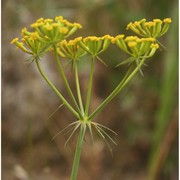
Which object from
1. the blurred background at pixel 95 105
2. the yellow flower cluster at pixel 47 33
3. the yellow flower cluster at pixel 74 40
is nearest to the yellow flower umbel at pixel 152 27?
the yellow flower cluster at pixel 74 40

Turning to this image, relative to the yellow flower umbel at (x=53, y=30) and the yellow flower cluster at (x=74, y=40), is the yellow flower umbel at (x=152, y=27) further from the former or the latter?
the yellow flower umbel at (x=53, y=30)

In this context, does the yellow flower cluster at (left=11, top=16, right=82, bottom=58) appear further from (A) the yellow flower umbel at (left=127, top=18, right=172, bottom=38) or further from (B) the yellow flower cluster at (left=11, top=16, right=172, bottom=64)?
(A) the yellow flower umbel at (left=127, top=18, right=172, bottom=38)

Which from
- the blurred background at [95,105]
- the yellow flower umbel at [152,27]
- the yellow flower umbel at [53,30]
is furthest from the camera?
the blurred background at [95,105]

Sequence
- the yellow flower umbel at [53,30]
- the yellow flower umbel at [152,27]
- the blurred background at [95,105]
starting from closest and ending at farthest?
the yellow flower umbel at [53,30] → the yellow flower umbel at [152,27] → the blurred background at [95,105]

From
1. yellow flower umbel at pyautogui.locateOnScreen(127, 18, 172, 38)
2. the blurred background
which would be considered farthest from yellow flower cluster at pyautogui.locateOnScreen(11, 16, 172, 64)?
the blurred background

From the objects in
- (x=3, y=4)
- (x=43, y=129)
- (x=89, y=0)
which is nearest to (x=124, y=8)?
(x=89, y=0)

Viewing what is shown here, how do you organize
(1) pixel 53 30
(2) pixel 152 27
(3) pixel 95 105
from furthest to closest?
1. (3) pixel 95 105
2. (2) pixel 152 27
3. (1) pixel 53 30

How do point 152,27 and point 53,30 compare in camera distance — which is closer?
point 53,30

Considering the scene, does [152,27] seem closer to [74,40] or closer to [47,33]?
[74,40]

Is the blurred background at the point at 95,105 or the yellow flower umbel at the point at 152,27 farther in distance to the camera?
the blurred background at the point at 95,105

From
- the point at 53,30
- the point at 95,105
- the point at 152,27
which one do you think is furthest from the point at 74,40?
the point at 95,105
